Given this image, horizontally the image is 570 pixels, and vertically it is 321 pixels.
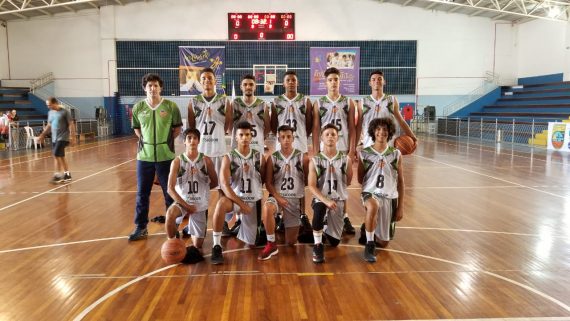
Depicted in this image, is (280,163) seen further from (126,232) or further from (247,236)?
(126,232)

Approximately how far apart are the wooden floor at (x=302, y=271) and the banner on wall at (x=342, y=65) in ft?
48.8

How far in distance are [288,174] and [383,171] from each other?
2.74 ft

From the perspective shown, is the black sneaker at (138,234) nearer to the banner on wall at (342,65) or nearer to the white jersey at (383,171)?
the white jersey at (383,171)

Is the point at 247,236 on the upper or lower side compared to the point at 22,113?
lower

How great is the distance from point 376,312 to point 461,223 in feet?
8.22

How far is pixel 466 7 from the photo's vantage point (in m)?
19.8

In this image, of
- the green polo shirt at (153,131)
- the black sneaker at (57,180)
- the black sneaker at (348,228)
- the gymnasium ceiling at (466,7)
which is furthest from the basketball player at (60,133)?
the gymnasium ceiling at (466,7)

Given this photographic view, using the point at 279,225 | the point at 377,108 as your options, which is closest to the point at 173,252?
the point at 279,225

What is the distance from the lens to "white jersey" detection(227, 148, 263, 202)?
3.73 metres

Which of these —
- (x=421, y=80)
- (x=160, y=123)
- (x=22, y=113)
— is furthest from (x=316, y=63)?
(x=160, y=123)

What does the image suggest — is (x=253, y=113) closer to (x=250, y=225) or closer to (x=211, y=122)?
(x=211, y=122)

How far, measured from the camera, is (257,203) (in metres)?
3.86

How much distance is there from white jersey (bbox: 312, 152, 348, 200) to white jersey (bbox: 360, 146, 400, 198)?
220 millimetres

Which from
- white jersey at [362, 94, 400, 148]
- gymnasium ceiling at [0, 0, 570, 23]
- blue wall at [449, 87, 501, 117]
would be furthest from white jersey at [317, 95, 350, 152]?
blue wall at [449, 87, 501, 117]
